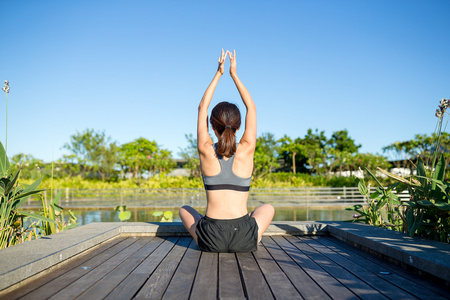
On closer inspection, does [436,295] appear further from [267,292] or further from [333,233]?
[333,233]

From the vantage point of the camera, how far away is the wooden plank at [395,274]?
1.56 meters

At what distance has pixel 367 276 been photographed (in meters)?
1.83

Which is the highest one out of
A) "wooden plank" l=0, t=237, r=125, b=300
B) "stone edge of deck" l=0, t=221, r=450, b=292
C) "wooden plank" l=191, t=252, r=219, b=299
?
"stone edge of deck" l=0, t=221, r=450, b=292

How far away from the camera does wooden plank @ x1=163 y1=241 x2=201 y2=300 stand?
5.07 feet

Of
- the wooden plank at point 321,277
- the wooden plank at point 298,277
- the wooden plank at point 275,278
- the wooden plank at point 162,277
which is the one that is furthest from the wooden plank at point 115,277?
the wooden plank at point 321,277

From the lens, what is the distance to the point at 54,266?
2.05m

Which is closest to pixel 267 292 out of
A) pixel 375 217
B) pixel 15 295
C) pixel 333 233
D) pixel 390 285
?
pixel 390 285

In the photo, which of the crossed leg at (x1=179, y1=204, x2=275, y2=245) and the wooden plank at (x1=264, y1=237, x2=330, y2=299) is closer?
the wooden plank at (x1=264, y1=237, x2=330, y2=299)

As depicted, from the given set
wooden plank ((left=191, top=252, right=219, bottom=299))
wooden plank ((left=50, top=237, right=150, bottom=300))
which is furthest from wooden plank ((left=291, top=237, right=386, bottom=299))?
wooden plank ((left=50, top=237, right=150, bottom=300))

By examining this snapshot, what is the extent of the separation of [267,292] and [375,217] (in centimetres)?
245

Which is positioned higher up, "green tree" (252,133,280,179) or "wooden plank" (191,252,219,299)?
"green tree" (252,133,280,179)

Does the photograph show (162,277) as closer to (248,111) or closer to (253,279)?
(253,279)

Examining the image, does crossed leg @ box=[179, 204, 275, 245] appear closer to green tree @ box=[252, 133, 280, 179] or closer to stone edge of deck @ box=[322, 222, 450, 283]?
stone edge of deck @ box=[322, 222, 450, 283]

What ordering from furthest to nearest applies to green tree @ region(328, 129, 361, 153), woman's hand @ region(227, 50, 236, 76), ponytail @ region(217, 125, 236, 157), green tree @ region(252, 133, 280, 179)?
green tree @ region(328, 129, 361, 153) → green tree @ region(252, 133, 280, 179) → woman's hand @ region(227, 50, 236, 76) → ponytail @ region(217, 125, 236, 157)
